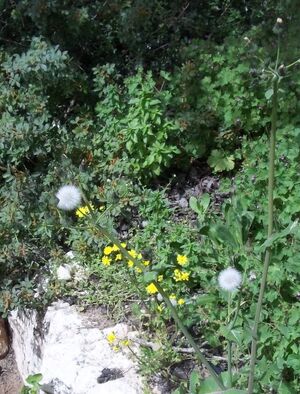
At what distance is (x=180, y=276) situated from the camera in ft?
10.5

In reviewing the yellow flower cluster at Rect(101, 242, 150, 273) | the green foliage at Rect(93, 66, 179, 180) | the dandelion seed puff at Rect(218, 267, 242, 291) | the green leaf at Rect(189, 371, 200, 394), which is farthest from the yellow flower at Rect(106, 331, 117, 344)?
the green foliage at Rect(93, 66, 179, 180)

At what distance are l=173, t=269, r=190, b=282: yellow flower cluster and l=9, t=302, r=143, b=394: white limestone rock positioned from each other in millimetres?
358

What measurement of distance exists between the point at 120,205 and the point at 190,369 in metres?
1.15

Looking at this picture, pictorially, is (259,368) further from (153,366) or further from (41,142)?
(41,142)

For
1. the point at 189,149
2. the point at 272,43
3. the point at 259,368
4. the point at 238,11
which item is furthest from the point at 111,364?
the point at 238,11

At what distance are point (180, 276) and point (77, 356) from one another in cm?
65

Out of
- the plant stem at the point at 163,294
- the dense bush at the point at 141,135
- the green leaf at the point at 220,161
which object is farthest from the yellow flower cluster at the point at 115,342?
the green leaf at the point at 220,161

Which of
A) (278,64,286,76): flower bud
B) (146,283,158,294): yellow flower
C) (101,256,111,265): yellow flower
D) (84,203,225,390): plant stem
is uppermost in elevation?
(101,256,111,265): yellow flower

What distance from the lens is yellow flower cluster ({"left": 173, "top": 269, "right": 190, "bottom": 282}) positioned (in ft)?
10.5

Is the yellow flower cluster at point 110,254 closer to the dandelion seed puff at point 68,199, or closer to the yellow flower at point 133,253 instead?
the yellow flower at point 133,253

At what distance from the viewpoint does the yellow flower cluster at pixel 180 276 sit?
3.19 meters

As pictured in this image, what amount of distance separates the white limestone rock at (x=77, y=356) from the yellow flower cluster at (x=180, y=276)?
0.36 m

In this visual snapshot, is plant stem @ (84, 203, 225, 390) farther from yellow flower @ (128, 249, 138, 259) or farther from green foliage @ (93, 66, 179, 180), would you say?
green foliage @ (93, 66, 179, 180)

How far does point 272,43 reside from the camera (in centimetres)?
395
